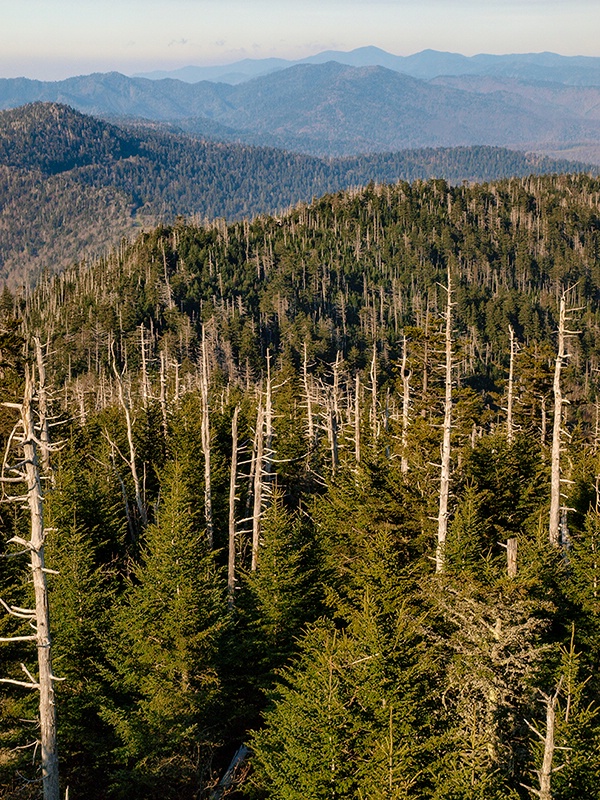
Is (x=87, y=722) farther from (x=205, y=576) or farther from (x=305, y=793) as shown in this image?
(x=305, y=793)

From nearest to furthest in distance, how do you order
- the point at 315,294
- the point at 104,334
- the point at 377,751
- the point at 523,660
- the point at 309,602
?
the point at 377,751
the point at 523,660
the point at 309,602
the point at 104,334
the point at 315,294

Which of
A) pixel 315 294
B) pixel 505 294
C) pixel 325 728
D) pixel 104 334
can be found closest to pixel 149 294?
pixel 104 334

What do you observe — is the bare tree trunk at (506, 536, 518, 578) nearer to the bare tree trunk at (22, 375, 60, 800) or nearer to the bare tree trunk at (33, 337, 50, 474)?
the bare tree trunk at (22, 375, 60, 800)

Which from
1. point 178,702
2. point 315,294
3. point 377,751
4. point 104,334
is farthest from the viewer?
point 315,294

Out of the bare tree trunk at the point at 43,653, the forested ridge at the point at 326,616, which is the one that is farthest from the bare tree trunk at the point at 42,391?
the bare tree trunk at the point at 43,653

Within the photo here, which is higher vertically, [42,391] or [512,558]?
[42,391]

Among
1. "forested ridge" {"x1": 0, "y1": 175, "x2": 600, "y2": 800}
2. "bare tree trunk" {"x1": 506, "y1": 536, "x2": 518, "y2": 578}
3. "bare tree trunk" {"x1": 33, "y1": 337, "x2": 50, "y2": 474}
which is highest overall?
"bare tree trunk" {"x1": 33, "y1": 337, "x2": 50, "y2": 474}

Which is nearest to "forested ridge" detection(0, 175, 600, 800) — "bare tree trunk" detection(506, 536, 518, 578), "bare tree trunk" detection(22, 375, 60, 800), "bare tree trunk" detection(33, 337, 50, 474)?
"bare tree trunk" detection(506, 536, 518, 578)

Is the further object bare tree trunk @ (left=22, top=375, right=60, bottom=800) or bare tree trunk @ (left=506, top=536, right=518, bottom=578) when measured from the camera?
bare tree trunk @ (left=506, top=536, right=518, bottom=578)

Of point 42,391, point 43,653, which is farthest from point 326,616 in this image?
point 42,391

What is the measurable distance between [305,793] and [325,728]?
57.0 inches

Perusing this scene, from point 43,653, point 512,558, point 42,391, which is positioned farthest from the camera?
point 42,391

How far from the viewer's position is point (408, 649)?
19.8 m

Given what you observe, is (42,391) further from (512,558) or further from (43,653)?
(512,558)
